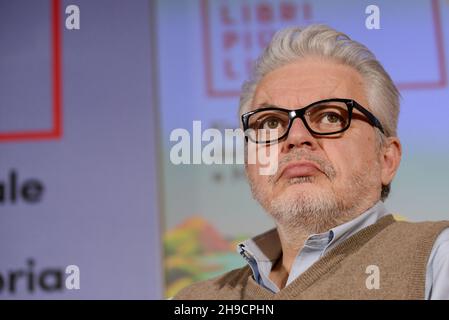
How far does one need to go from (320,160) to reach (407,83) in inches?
12.8

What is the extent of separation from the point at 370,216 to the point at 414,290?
6.9 inches

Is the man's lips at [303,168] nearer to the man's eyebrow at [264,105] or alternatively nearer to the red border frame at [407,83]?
the man's eyebrow at [264,105]

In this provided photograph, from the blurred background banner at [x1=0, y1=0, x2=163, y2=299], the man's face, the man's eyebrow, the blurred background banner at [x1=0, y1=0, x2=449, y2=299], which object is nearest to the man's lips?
the man's face

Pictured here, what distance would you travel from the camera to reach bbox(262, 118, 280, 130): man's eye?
0.93 m

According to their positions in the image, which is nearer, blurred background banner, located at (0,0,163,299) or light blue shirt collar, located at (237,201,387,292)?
light blue shirt collar, located at (237,201,387,292)

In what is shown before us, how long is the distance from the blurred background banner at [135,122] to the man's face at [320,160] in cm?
18

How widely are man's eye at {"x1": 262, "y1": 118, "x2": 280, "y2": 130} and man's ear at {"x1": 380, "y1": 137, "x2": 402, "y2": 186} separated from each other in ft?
0.63

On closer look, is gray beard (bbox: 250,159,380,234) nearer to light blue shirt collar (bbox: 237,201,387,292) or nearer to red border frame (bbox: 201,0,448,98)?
light blue shirt collar (bbox: 237,201,387,292)

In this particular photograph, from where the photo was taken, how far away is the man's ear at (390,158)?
954mm

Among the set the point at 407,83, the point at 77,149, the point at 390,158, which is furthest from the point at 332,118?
the point at 77,149

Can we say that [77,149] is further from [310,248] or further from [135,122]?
[310,248]

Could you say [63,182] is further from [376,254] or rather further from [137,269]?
[376,254]

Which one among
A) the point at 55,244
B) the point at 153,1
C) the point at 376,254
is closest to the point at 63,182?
the point at 55,244

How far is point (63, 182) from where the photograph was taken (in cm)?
122
